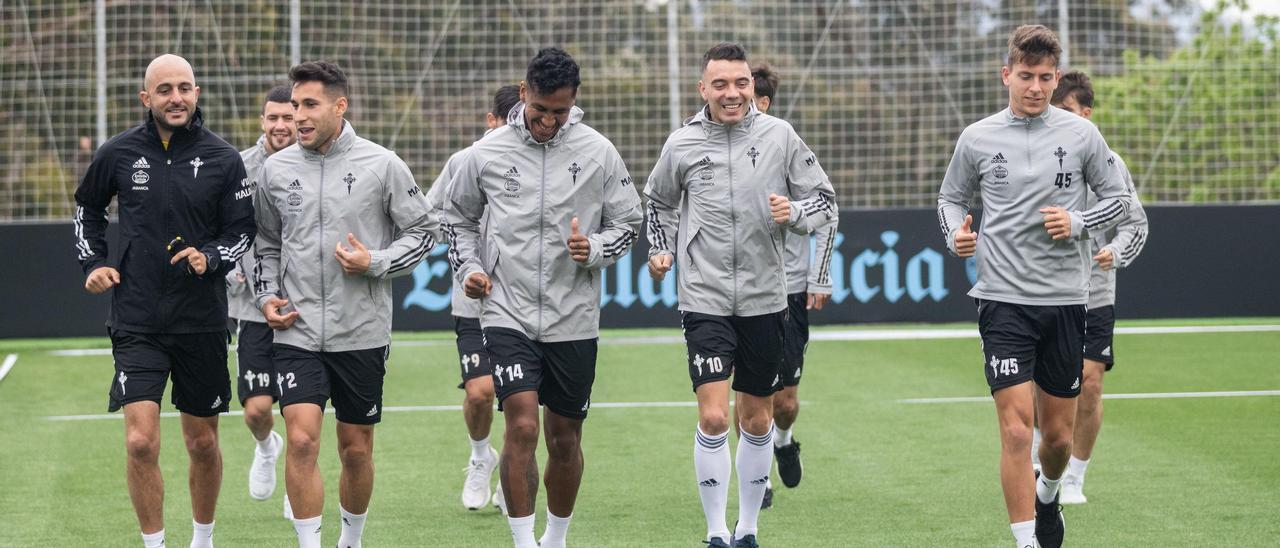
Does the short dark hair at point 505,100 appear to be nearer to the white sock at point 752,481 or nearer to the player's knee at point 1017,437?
the white sock at point 752,481

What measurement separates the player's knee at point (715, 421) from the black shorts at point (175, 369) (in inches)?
79.4

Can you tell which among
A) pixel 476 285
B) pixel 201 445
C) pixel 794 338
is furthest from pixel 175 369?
pixel 794 338

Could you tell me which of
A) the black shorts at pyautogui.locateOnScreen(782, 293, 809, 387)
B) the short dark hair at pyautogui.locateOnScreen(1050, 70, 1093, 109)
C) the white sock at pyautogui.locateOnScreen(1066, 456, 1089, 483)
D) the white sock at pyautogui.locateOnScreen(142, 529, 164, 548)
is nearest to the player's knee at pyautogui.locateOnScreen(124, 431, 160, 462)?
the white sock at pyautogui.locateOnScreen(142, 529, 164, 548)

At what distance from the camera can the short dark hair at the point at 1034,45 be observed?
650cm

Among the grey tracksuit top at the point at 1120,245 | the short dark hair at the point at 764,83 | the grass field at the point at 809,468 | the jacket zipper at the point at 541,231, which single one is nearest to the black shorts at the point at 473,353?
the grass field at the point at 809,468

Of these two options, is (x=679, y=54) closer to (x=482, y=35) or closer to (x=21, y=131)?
(x=482, y=35)

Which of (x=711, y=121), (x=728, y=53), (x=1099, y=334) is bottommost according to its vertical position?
(x=1099, y=334)

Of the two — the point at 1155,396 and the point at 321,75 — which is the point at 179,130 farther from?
the point at 1155,396

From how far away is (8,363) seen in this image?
48.9 feet

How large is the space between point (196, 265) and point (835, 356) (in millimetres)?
9210

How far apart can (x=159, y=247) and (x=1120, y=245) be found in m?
4.04

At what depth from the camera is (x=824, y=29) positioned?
69.8 ft

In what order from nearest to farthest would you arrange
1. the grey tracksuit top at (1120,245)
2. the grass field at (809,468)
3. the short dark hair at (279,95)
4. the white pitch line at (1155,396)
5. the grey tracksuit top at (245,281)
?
the grey tracksuit top at (1120,245) < the grass field at (809,468) < the grey tracksuit top at (245,281) < the short dark hair at (279,95) < the white pitch line at (1155,396)

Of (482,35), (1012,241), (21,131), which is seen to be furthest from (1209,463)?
(21,131)
